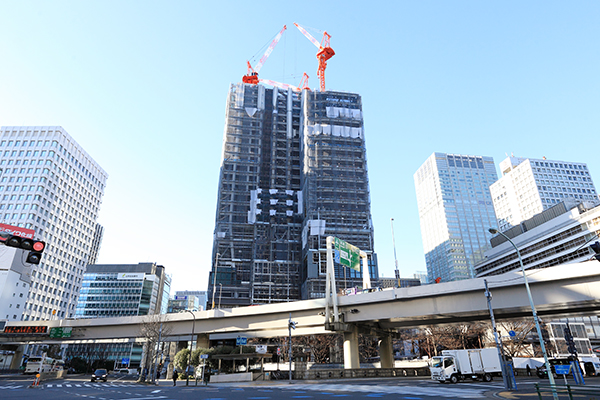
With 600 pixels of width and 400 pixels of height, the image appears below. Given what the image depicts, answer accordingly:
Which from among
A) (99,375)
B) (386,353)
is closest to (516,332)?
(386,353)

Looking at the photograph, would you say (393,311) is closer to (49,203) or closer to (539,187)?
(49,203)

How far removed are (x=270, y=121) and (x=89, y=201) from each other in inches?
3029

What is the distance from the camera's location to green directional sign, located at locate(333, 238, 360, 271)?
139 feet

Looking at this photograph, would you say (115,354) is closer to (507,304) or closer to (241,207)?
(241,207)

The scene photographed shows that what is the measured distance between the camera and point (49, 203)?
11906cm

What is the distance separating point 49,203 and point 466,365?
12818cm

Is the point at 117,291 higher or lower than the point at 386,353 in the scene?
higher

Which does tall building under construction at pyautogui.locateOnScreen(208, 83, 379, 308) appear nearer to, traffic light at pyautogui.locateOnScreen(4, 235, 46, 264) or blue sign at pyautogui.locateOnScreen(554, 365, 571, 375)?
blue sign at pyautogui.locateOnScreen(554, 365, 571, 375)

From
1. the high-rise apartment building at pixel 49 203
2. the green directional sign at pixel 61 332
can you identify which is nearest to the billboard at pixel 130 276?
the high-rise apartment building at pixel 49 203

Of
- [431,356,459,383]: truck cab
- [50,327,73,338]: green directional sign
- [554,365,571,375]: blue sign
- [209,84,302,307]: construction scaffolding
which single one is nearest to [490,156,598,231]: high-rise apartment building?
[209,84,302,307]: construction scaffolding

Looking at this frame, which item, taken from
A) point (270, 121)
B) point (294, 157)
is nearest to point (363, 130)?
point (294, 157)

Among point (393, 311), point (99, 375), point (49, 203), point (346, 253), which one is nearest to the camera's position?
point (393, 311)

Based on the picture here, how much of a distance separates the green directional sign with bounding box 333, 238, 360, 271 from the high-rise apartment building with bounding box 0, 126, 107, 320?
104754mm

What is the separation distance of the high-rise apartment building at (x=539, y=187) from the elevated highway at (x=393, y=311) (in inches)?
6086
